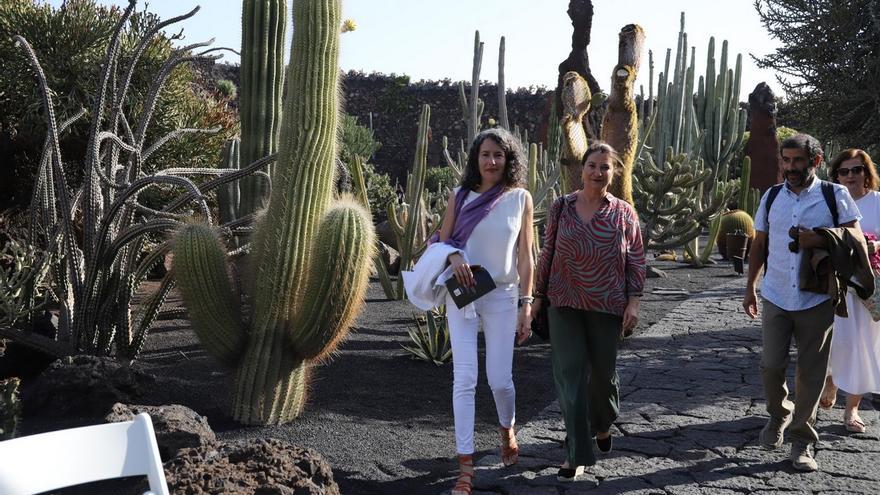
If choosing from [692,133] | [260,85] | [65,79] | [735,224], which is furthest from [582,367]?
[692,133]

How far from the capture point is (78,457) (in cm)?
232

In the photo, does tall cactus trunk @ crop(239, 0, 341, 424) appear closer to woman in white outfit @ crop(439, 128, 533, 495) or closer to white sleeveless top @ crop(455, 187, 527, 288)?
woman in white outfit @ crop(439, 128, 533, 495)

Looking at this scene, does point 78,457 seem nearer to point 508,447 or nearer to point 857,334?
point 508,447

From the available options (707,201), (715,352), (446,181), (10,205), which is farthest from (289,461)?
(446,181)

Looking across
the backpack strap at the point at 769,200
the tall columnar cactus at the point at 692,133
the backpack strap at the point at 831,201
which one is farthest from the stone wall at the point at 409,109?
the backpack strap at the point at 831,201

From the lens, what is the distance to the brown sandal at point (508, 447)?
4113mm

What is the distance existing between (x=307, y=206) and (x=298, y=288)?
42 centimetres

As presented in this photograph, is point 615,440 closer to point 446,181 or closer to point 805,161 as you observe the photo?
point 805,161

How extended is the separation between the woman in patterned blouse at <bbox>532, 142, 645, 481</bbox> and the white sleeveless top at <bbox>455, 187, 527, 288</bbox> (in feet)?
0.82

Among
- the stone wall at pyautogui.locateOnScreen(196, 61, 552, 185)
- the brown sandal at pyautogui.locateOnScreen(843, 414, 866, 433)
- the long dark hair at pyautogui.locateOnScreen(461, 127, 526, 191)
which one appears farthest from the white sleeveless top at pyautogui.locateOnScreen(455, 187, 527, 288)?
the stone wall at pyautogui.locateOnScreen(196, 61, 552, 185)

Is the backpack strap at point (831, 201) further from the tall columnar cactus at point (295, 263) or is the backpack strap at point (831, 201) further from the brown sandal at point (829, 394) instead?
the tall columnar cactus at point (295, 263)

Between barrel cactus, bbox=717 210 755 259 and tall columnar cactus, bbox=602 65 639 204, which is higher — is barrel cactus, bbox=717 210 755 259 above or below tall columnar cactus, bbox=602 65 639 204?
below

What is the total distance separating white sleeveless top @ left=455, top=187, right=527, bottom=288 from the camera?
3.93m

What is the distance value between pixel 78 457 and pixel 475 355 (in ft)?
6.08
